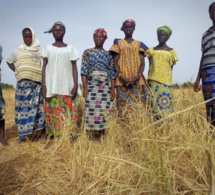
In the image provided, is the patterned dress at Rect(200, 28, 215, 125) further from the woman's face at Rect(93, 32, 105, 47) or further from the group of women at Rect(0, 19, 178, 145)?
the woman's face at Rect(93, 32, 105, 47)

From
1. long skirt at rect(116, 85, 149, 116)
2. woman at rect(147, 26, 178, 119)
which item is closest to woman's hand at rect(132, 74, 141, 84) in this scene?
long skirt at rect(116, 85, 149, 116)

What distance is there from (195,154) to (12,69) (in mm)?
3427

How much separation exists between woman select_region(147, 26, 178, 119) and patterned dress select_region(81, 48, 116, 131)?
0.70 meters

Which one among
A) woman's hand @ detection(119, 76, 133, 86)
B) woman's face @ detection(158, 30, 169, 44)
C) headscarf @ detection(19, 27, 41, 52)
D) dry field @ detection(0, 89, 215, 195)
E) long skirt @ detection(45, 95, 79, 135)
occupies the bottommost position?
dry field @ detection(0, 89, 215, 195)

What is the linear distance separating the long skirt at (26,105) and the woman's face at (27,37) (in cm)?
66

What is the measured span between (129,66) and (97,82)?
0.59 metres

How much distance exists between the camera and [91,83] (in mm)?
3955


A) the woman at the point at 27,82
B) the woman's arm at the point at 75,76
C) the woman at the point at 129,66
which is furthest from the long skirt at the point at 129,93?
the woman at the point at 27,82

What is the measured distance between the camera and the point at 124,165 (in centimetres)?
235

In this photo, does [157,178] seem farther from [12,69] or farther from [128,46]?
[12,69]

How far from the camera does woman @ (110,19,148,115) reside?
151 inches

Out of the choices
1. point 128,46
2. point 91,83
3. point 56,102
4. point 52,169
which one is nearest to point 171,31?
point 128,46

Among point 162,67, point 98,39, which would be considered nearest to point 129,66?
point 162,67

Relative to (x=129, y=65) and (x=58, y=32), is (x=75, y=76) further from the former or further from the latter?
(x=129, y=65)
